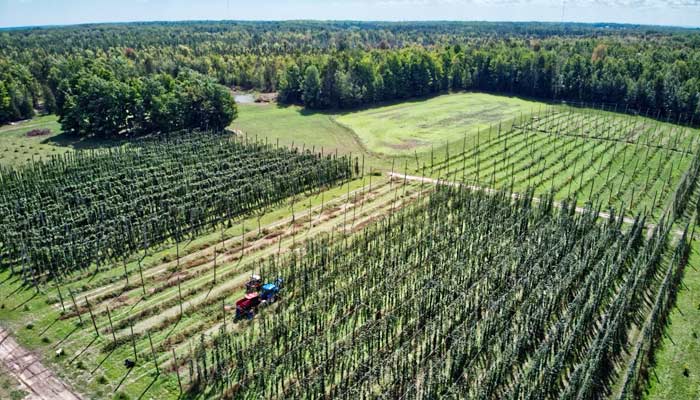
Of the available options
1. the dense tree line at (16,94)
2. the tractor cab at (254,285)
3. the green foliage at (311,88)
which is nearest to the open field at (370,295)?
the tractor cab at (254,285)

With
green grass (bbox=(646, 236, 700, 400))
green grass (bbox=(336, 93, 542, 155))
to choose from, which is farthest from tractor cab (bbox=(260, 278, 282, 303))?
green grass (bbox=(336, 93, 542, 155))

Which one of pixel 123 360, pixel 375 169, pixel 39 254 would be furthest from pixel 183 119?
pixel 123 360

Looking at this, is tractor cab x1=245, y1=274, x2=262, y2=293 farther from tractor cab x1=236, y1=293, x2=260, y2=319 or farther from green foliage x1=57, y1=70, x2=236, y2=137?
green foliage x1=57, y1=70, x2=236, y2=137

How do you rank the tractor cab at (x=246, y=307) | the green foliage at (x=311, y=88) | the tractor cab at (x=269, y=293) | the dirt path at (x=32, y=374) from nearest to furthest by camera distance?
1. the dirt path at (x=32, y=374)
2. the tractor cab at (x=246, y=307)
3. the tractor cab at (x=269, y=293)
4. the green foliage at (x=311, y=88)

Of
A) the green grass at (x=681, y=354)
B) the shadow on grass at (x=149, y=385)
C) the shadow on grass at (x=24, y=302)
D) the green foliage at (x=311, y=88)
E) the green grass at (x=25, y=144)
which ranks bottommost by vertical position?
the green grass at (x=681, y=354)

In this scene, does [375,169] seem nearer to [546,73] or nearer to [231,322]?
[231,322]

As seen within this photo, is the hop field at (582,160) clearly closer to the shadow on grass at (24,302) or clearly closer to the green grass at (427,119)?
the green grass at (427,119)
